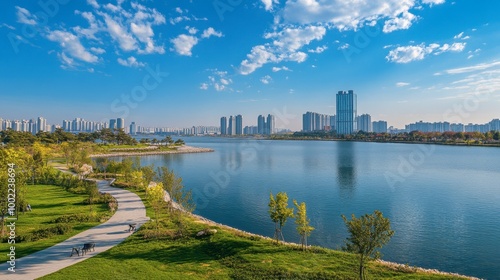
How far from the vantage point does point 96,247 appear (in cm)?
1562

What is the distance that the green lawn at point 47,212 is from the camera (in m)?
15.8

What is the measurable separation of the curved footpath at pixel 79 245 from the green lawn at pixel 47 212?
796mm

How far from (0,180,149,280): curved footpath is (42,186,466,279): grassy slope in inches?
29.9

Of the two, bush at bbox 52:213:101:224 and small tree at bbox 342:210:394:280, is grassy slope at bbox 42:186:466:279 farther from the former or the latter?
A: bush at bbox 52:213:101:224

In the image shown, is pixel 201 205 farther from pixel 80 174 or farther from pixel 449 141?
pixel 449 141

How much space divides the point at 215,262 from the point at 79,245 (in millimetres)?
8178

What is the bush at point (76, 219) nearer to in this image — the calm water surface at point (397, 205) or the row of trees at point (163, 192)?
the row of trees at point (163, 192)

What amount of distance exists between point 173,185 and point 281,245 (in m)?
10.7

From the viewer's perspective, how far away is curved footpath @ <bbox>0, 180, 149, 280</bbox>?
1265 centimetres

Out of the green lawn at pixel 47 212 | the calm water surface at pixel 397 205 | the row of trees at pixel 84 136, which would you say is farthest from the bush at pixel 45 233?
the row of trees at pixel 84 136

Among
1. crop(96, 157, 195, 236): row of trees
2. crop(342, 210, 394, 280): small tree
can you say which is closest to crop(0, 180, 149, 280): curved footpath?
crop(96, 157, 195, 236): row of trees

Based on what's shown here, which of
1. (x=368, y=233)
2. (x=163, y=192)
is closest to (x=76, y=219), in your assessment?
(x=163, y=192)

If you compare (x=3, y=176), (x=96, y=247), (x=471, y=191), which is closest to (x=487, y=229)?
(x=471, y=191)

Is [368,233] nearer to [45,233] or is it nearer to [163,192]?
Answer: [163,192]
